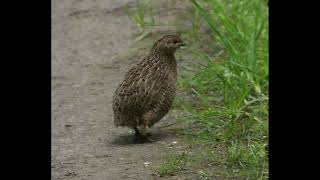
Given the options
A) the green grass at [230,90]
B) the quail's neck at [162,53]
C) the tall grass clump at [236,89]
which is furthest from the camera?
the quail's neck at [162,53]

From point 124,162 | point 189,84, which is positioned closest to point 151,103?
point 124,162

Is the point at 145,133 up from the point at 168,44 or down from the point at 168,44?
down

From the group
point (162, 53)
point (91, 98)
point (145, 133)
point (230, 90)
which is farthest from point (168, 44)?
point (91, 98)

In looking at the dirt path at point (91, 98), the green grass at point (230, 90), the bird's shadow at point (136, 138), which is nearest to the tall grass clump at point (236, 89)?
the green grass at point (230, 90)

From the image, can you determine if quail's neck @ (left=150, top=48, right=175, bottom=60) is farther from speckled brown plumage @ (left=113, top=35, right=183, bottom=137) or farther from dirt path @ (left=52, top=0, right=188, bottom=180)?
dirt path @ (left=52, top=0, right=188, bottom=180)

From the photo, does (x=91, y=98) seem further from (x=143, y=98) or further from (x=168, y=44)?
(x=143, y=98)

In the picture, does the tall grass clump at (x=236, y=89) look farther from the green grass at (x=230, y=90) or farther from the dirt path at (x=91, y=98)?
the dirt path at (x=91, y=98)

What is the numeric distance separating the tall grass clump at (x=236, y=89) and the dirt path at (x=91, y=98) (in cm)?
35

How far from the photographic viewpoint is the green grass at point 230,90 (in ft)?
18.1

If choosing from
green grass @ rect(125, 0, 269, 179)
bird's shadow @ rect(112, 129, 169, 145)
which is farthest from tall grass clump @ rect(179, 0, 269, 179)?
bird's shadow @ rect(112, 129, 169, 145)

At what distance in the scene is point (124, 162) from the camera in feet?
18.4

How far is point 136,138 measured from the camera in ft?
20.5

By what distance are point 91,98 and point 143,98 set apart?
1.25 meters
